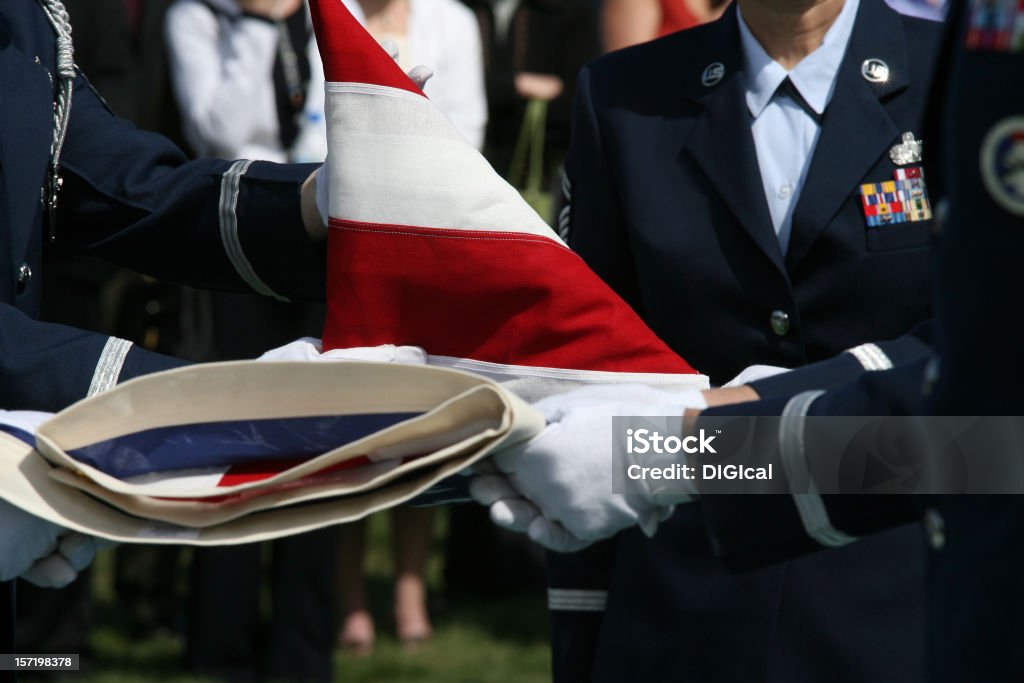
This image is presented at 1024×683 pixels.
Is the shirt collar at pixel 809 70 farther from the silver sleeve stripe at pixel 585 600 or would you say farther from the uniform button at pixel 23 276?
the uniform button at pixel 23 276

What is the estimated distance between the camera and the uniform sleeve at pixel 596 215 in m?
2.44

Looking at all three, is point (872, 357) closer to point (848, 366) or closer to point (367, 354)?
point (848, 366)

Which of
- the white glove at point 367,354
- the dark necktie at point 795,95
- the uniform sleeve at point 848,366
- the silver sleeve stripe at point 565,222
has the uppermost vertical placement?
the dark necktie at point 795,95

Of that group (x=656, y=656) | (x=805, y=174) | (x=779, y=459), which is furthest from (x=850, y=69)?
(x=656, y=656)

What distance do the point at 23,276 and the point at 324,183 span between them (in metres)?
0.46

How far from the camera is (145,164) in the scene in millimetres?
2525

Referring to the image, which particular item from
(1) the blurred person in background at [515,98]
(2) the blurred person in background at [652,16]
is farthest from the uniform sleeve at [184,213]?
(1) the blurred person in background at [515,98]

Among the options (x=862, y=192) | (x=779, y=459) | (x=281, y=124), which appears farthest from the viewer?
(x=281, y=124)

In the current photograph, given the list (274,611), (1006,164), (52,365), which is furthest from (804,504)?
(274,611)

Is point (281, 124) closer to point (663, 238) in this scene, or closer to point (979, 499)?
point (663, 238)

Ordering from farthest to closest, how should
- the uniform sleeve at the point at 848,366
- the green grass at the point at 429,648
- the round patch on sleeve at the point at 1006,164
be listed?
the green grass at the point at 429,648 < the uniform sleeve at the point at 848,366 < the round patch on sleeve at the point at 1006,164

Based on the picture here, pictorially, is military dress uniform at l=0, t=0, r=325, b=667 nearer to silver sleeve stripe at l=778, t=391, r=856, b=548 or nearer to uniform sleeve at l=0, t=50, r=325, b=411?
uniform sleeve at l=0, t=50, r=325, b=411

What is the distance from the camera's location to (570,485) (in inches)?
72.8

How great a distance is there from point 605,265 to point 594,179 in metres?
0.14
